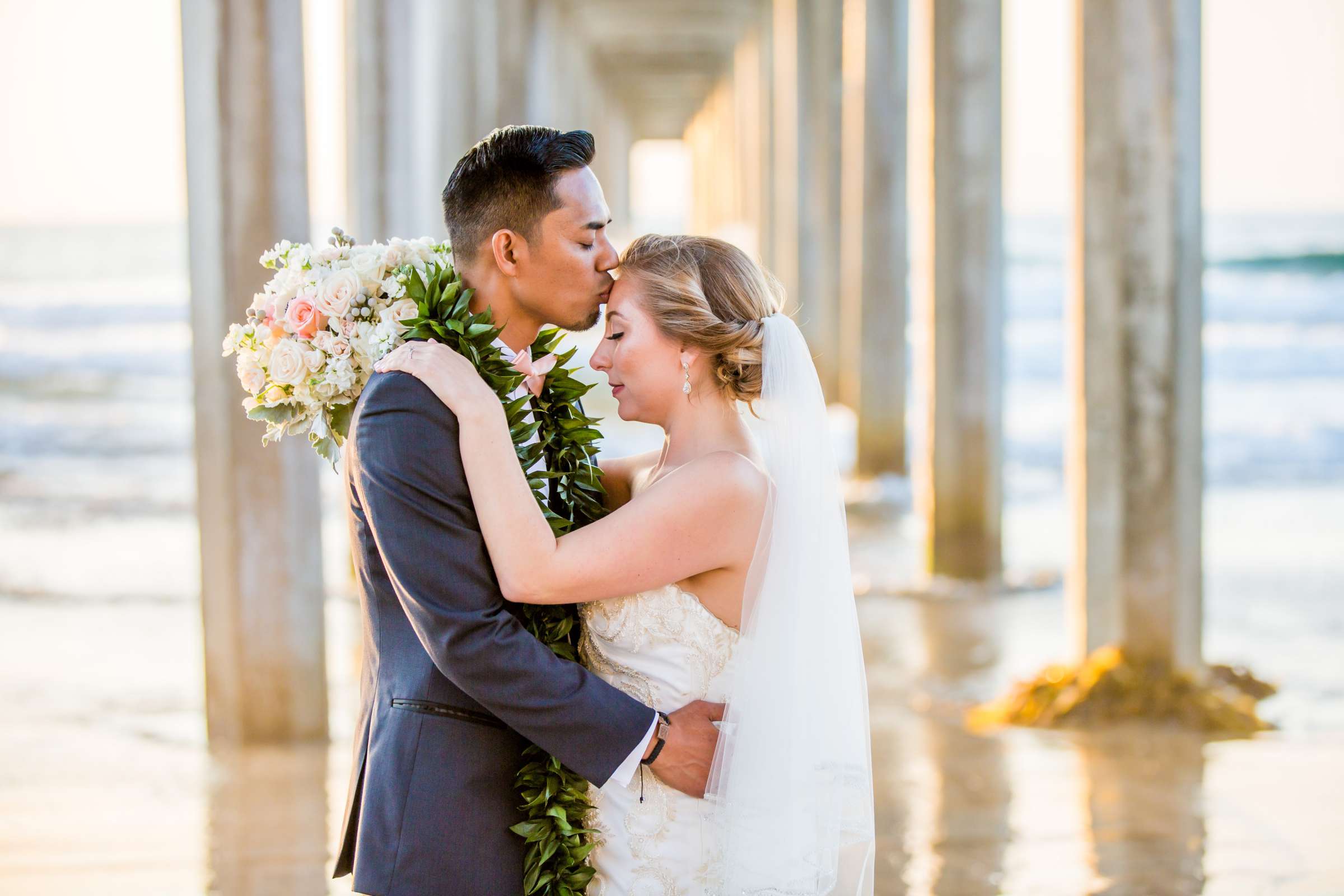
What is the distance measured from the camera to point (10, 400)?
25.1 metres

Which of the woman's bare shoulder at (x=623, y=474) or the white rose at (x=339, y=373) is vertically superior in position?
the white rose at (x=339, y=373)

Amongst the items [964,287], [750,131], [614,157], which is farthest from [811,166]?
[614,157]

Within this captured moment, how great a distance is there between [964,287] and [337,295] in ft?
22.8

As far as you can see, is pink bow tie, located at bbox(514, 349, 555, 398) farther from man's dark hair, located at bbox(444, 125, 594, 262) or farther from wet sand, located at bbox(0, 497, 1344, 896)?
wet sand, located at bbox(0, 497, 1344, 896)

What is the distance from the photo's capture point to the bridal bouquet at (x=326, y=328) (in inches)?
96.3

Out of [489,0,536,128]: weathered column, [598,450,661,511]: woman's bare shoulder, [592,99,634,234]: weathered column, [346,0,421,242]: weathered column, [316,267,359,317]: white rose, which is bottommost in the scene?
[598,450,661,511]: woman's bare shoulder

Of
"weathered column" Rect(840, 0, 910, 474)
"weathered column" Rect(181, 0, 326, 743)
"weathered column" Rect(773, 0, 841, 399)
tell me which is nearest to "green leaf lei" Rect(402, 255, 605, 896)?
"weathered column" Rect(181, 0, 326, 743)

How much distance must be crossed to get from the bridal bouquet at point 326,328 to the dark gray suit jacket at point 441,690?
169 mm

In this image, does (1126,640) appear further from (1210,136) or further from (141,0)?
(1210,136)

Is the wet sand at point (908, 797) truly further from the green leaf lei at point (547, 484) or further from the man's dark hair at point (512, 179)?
the man's dark hair at point (512, 179)

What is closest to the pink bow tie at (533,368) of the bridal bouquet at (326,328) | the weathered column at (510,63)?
the bridal bouquet at (326,328)

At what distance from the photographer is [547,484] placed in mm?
2561

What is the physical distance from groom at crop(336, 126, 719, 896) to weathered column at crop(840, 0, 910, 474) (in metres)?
10.4

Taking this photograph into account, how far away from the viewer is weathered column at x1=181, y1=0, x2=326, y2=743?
5262 millimetres
